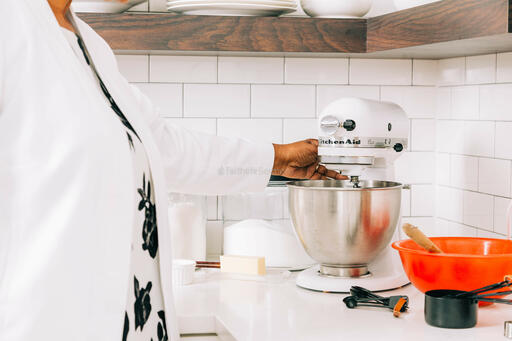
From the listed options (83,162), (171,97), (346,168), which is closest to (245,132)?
(171,97)

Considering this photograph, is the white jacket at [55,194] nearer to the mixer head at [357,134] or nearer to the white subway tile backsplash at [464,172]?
the mixer head at [357,134]

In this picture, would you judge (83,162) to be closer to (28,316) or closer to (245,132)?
(28,316)

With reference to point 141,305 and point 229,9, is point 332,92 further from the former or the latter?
point 141,305

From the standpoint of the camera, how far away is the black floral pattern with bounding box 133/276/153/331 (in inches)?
43.6

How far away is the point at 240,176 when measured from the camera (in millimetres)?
1754

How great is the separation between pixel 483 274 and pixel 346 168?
418 millimetres

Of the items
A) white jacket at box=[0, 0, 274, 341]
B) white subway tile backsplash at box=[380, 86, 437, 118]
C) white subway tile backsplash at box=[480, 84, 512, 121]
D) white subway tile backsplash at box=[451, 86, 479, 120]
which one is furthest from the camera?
white subway tile backsplash at box=[380, 86, 437, 118]

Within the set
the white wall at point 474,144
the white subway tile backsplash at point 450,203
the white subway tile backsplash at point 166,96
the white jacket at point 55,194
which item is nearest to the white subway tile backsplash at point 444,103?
the white wall at point 474,144

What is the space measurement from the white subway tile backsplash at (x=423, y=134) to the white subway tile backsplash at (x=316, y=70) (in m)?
0.28

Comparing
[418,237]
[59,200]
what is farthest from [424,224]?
[59,200]

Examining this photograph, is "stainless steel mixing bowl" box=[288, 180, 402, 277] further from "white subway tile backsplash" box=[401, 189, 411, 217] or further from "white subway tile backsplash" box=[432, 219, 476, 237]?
"white subway tile backsplash" box=[401, 189, 411, 217]

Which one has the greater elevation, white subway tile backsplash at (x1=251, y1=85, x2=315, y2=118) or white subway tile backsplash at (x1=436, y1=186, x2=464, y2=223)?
white subway tile backsplash at (x1=251, y1=85, x2=315, y2=118)

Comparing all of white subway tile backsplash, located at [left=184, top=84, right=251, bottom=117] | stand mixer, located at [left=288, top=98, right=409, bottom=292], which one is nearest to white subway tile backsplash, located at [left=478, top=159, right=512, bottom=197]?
stand mixer, located at [left=288, top=98, right=409, bottom=292]

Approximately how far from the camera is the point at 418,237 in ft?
4.57
